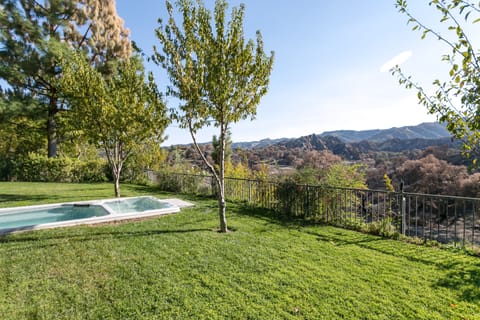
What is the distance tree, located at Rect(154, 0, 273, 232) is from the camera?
4629 mm

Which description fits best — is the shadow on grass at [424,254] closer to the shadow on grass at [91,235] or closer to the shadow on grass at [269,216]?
the shadow on grass at [269,216]

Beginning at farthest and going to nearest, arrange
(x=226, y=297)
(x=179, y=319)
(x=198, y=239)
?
(x=198, y=239)
(x=226, y=297)
(x=179, y=319)

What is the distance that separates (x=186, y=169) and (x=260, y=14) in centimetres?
818

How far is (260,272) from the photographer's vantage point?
3.42 m

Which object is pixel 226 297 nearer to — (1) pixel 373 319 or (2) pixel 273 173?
(1) pixel 373 319

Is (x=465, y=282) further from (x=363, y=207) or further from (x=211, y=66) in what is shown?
(x=211, y=66)

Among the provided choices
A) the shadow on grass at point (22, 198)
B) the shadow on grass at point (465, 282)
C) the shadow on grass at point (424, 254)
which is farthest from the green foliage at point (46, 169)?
the shadow on grass at point (465, 282)

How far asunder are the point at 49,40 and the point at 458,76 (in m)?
18.8

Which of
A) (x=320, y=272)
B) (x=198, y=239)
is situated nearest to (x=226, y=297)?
(x=320, y=272)

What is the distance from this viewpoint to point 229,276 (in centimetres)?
331

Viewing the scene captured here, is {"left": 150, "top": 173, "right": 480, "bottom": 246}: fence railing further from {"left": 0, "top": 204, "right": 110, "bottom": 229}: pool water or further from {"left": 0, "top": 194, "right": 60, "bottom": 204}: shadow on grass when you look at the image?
{"left": 0, "top": 194, "right": 60, "bottom": 204}: shadow on grass

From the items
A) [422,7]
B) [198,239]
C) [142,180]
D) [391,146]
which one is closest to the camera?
[422,7]

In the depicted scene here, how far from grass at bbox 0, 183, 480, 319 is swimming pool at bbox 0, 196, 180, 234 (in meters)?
0.75

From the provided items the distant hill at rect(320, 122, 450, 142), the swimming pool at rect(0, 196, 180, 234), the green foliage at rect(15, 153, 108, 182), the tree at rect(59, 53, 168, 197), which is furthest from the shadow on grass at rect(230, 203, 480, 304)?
the distant hill at rect(320, 122, 450, 142)
